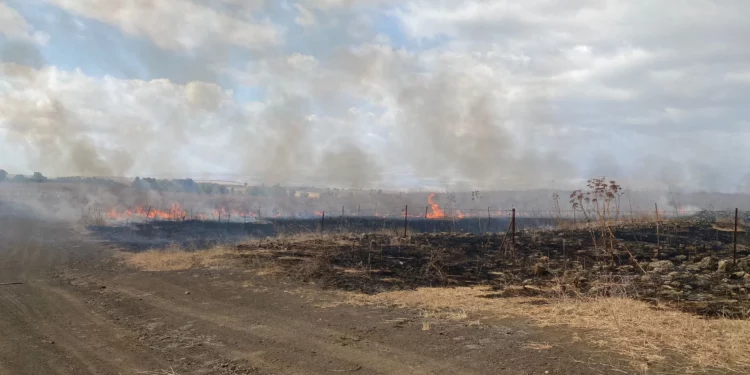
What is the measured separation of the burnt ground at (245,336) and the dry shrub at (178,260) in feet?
11.1

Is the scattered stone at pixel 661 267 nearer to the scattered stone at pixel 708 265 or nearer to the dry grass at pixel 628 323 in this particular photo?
the scattered stone at pixel 708 265

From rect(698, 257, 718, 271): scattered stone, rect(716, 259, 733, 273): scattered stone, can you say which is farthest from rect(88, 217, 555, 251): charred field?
rect(716, 259, 733, 273): scattered stone

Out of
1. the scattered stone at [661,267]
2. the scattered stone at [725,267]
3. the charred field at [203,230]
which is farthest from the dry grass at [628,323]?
the charred field at [203,230]

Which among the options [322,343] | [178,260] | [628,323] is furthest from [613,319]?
[178,260]

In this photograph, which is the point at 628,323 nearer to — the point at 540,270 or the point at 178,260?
the point at 540,270

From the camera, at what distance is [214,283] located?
14.6m

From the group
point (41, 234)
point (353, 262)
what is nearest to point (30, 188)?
point (41, 234)

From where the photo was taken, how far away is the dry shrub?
17962mm

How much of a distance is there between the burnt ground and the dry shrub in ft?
11.1

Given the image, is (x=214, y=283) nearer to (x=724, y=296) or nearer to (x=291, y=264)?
(x=291, y=264)

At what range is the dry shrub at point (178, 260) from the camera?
17962 millimetres

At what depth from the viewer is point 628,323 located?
844 centimetres

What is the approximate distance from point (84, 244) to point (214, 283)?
55.8ft

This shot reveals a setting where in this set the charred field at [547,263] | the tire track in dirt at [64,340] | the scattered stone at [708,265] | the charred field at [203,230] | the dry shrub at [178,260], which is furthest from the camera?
the charred field at [203,230]
